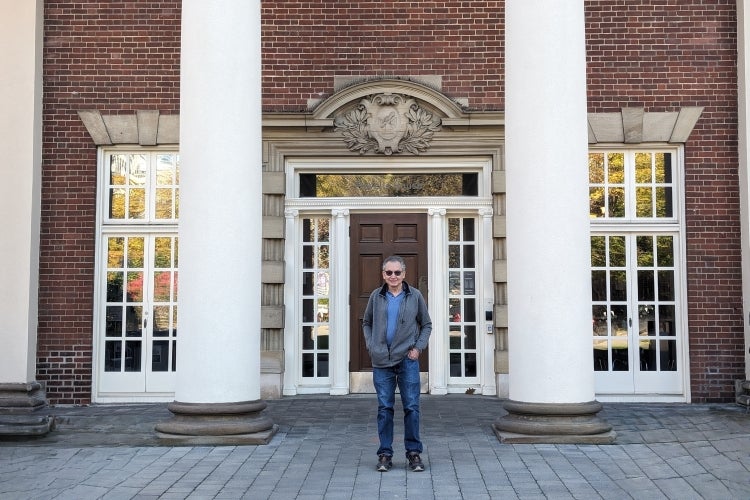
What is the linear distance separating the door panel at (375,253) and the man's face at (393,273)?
4362 millimetres

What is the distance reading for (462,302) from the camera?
435 inches

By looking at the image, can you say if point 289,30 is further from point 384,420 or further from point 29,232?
point 384,420

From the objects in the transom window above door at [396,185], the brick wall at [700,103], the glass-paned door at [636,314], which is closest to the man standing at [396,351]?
the transom window above door at [396,185]

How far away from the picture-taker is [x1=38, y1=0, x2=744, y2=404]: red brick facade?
10.6 meters

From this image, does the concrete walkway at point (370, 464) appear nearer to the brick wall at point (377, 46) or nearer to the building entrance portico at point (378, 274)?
the building entrance portico at point (378, 274)

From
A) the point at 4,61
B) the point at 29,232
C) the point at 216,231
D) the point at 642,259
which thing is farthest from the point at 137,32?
the point at 642,259

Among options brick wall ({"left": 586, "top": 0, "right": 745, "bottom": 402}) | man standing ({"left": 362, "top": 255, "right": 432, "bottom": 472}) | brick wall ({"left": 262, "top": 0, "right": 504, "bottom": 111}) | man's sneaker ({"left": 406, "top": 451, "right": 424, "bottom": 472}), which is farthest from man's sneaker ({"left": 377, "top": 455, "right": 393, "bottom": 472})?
brick wall ({"left": 262, "top": 0, "right": 504, "bottom": 111})

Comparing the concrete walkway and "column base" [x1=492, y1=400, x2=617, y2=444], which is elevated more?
"column base" [x1=492, y1=400, x2=617, y2=444]

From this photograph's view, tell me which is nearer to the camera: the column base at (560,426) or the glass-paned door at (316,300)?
the column base at (560,426)

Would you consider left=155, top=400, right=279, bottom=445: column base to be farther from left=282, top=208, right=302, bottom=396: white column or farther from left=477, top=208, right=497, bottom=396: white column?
left=477, top=208, right=497, bottom=396: white column

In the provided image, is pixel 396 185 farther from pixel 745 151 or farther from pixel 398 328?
pixel 398 328

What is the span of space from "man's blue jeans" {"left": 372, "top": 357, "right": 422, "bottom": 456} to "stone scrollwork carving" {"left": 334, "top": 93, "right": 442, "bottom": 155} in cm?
475

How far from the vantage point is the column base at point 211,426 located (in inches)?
293

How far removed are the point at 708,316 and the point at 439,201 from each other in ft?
12.1
